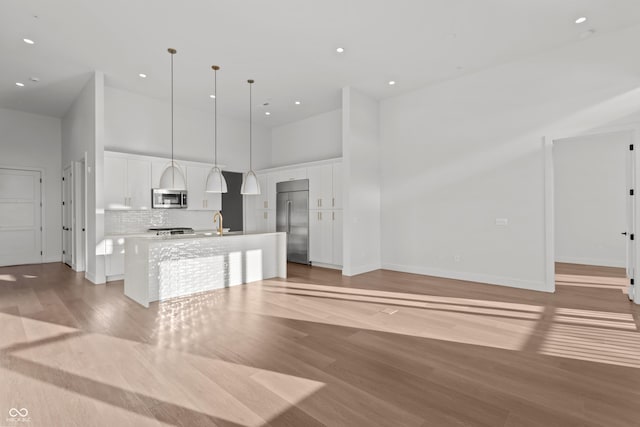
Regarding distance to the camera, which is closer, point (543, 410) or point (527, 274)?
point (543, 410)

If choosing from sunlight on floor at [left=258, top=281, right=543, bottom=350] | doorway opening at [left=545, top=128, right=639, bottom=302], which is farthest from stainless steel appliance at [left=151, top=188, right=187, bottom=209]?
doorway opening at [left=545, top=128, right=639, bottom=302]

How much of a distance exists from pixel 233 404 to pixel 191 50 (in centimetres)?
477

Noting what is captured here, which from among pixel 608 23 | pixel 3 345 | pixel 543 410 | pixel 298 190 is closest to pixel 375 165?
pixel 298 190

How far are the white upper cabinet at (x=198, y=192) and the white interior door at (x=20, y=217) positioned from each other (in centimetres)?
401

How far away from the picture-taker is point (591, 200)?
7125 mm

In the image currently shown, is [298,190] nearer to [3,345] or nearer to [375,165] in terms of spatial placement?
[375,165]

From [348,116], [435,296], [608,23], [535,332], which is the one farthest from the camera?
[348,116]

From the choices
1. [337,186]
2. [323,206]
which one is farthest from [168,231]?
[337,186]

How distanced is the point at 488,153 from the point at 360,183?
7.61ft

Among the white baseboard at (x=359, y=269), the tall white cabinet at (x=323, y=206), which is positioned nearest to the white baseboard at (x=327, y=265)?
the tall white cabinet at (x=323, y=206)

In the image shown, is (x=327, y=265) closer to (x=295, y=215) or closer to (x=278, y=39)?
(x=295, y=215)

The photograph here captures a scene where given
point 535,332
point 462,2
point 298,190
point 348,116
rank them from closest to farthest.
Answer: point 535,332
point 462,2
point 348,116
point 298,190

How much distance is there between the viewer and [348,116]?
20.2ft

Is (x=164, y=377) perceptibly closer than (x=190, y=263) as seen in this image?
Yes
